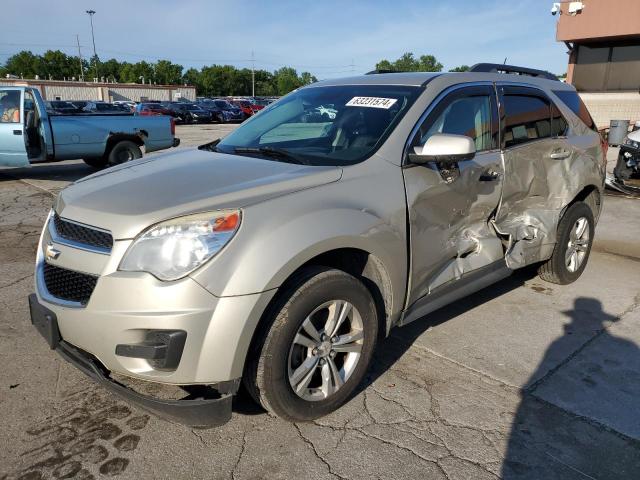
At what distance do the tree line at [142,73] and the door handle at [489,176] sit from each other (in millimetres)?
104994

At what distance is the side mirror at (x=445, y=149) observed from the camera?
294 cm

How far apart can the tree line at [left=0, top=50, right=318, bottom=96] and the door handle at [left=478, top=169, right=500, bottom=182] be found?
104994 millimetres

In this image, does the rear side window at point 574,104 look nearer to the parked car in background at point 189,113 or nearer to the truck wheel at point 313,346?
the truck wheel at point 313,346

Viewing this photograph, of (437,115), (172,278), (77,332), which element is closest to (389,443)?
(172,278)

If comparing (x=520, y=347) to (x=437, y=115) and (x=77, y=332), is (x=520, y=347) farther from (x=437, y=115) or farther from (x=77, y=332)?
(x=77, y=332)

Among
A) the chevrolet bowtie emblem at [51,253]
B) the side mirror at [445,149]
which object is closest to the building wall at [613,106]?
the side mirror at [445,149]

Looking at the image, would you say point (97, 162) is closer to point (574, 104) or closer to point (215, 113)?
point (574, 104)

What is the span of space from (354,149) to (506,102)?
1565mm

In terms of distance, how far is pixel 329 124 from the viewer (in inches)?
138

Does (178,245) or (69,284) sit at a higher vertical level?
(178,245)

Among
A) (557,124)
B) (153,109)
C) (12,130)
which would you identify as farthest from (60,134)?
(153,109)

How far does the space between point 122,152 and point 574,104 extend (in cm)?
949

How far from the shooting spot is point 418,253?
311cm

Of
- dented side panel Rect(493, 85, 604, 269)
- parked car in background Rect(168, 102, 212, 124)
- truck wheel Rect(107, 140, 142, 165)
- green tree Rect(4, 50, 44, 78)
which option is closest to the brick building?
truck wheel Rect(107, 140, 142, 165)
